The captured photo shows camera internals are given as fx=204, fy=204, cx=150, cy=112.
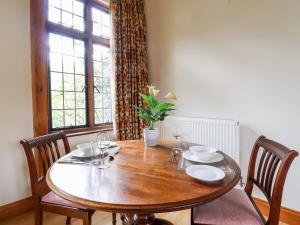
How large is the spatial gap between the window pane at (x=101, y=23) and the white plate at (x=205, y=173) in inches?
92.6

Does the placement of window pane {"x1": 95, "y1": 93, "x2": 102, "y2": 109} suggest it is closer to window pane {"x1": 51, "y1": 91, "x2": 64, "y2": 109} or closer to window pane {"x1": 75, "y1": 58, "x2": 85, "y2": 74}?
window pane {"x1": 75, "y1": 58, "x2": 85, "y2": 74}

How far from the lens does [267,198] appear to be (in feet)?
4.03

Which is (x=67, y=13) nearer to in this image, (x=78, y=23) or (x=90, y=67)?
(x=78, y=23)

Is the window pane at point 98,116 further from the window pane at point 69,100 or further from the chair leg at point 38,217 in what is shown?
the chair leg at point 38,217

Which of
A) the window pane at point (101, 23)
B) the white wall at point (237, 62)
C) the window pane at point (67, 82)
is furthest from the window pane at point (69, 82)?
the white wall at point (237, 62)

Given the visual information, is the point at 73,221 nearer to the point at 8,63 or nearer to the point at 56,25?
the point at 8,63

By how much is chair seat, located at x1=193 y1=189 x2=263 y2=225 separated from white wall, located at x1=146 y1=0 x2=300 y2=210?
1.06 meters

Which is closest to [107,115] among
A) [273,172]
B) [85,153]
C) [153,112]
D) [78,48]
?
[78,48]

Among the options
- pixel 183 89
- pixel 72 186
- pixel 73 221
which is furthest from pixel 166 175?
pixel 183 89

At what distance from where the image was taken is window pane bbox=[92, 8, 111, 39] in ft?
9.11

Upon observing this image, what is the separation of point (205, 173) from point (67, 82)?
80.2 inches

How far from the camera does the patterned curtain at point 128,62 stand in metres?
2.72

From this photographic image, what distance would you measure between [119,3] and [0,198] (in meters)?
2.58

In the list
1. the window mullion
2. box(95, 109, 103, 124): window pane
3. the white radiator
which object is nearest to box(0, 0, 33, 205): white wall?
the window mullion
